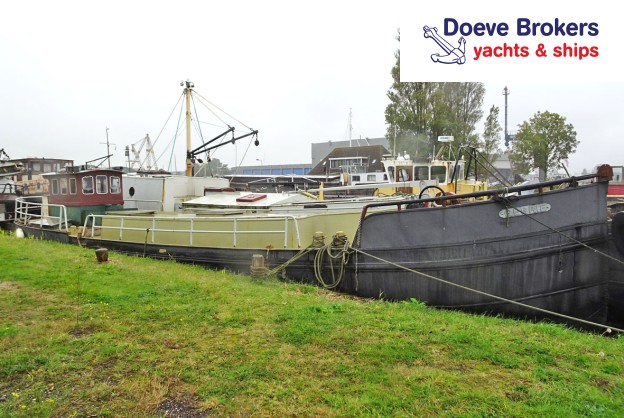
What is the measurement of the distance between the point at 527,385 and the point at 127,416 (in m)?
3.34

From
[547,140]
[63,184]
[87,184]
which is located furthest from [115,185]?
[547,140]

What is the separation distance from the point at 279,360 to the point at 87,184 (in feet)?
41.4

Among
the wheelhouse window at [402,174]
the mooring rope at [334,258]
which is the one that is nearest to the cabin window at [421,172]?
the wheelhouse window at [402,174]

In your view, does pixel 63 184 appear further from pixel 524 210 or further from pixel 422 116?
pixel 422 116

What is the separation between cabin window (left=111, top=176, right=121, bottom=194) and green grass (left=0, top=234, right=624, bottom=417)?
851 centimetres

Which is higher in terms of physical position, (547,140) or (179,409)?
(547,140)

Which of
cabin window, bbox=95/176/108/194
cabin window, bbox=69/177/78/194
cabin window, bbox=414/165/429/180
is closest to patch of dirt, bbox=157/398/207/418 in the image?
cabin window, bbox=95/176/108/194

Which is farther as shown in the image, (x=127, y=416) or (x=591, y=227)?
(x=591, y=227)

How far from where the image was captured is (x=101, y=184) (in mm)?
13688

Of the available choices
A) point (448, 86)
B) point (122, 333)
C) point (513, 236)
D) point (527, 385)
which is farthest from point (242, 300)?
point (448, 86)

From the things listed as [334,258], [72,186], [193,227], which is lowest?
[334,258]

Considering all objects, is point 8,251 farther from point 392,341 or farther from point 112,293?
point 392,341

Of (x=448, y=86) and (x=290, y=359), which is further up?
(x=448, y=86)

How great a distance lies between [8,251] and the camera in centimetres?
947
